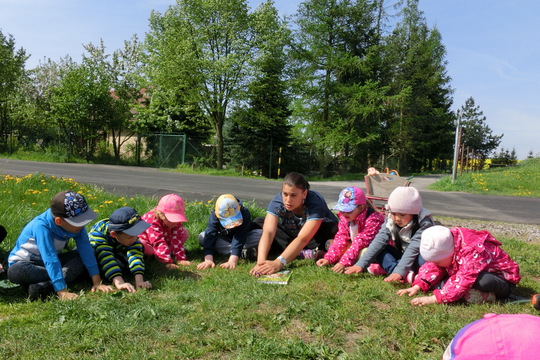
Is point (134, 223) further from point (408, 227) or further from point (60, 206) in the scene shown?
point (408, 227)

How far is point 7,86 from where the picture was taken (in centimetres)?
2952

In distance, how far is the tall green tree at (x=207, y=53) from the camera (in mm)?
23797

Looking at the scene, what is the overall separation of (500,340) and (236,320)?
2077mm

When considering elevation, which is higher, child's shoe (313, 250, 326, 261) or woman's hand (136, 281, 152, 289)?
child's shoe (313, 250, 326, 261)

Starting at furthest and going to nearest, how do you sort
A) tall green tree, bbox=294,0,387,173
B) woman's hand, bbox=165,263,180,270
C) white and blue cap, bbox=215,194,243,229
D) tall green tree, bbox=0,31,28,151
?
1. tall green tree, bbox=0,31,28,151
2. tall green tree, bbox=294,0,387,173
3. white and blue cap, bbox=215,194,243,229
4. woman's hand, bbox=165,263,180,270

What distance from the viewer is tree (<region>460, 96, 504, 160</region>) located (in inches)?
1885

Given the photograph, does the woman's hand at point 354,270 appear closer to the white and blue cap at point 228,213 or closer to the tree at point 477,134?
the white and blue cap at point 228,213

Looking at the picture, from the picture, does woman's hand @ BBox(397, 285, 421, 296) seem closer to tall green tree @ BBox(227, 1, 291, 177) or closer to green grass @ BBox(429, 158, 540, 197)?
green grass @ BBox(429, 158, 540, 197)

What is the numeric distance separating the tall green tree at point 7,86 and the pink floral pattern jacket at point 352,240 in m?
31.7

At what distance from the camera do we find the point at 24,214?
518 centimetres

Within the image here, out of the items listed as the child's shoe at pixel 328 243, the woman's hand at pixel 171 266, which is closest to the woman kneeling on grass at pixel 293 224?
the child's shoe at pixel 328 243

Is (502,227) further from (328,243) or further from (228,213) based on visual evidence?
(228,213)

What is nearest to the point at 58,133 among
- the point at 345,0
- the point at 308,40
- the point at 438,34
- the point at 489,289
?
the point at 308,40

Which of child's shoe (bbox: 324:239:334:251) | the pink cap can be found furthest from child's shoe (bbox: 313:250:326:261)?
the pink cap
